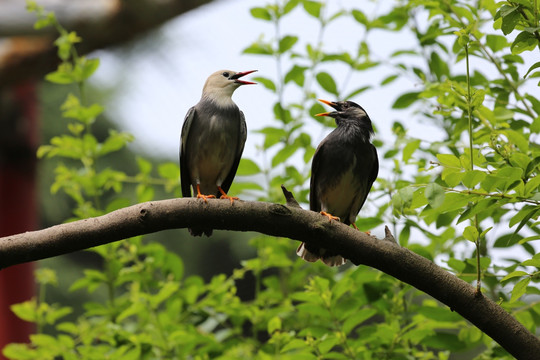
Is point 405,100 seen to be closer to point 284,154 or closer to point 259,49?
point 284,154

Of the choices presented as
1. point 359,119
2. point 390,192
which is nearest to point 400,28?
point 359,119

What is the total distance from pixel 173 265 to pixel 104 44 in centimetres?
243

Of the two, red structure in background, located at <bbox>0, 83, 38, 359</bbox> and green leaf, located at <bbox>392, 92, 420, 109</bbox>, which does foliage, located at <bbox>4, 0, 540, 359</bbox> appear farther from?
red structure in background, located at <bbox>0, 83, 38, 359</bbox>

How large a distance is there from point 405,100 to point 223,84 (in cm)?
128

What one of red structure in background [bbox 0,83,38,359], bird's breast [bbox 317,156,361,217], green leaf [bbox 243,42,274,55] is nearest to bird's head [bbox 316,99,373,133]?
bird's breast [bbox 317,156,361,217]

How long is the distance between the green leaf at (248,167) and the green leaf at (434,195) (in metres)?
1.93

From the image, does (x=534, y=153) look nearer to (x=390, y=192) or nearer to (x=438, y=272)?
(x=438, y=272)

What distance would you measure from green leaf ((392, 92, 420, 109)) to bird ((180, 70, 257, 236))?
39.1 inches

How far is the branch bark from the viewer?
7.38ft

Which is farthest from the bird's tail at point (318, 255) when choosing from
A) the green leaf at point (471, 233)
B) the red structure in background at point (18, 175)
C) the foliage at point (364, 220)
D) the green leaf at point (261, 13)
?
the red structure in background at point (18, 175)

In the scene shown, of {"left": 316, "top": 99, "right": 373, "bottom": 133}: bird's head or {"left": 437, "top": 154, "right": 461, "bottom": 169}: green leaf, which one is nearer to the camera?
{"left": 437, "top": 154, "right": 461, "bottom": 169}: green leaf

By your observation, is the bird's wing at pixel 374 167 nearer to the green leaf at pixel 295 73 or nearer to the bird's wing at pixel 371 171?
the bird's wing at pixel 371 171

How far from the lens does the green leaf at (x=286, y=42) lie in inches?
156

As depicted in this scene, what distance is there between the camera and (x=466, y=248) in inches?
153
